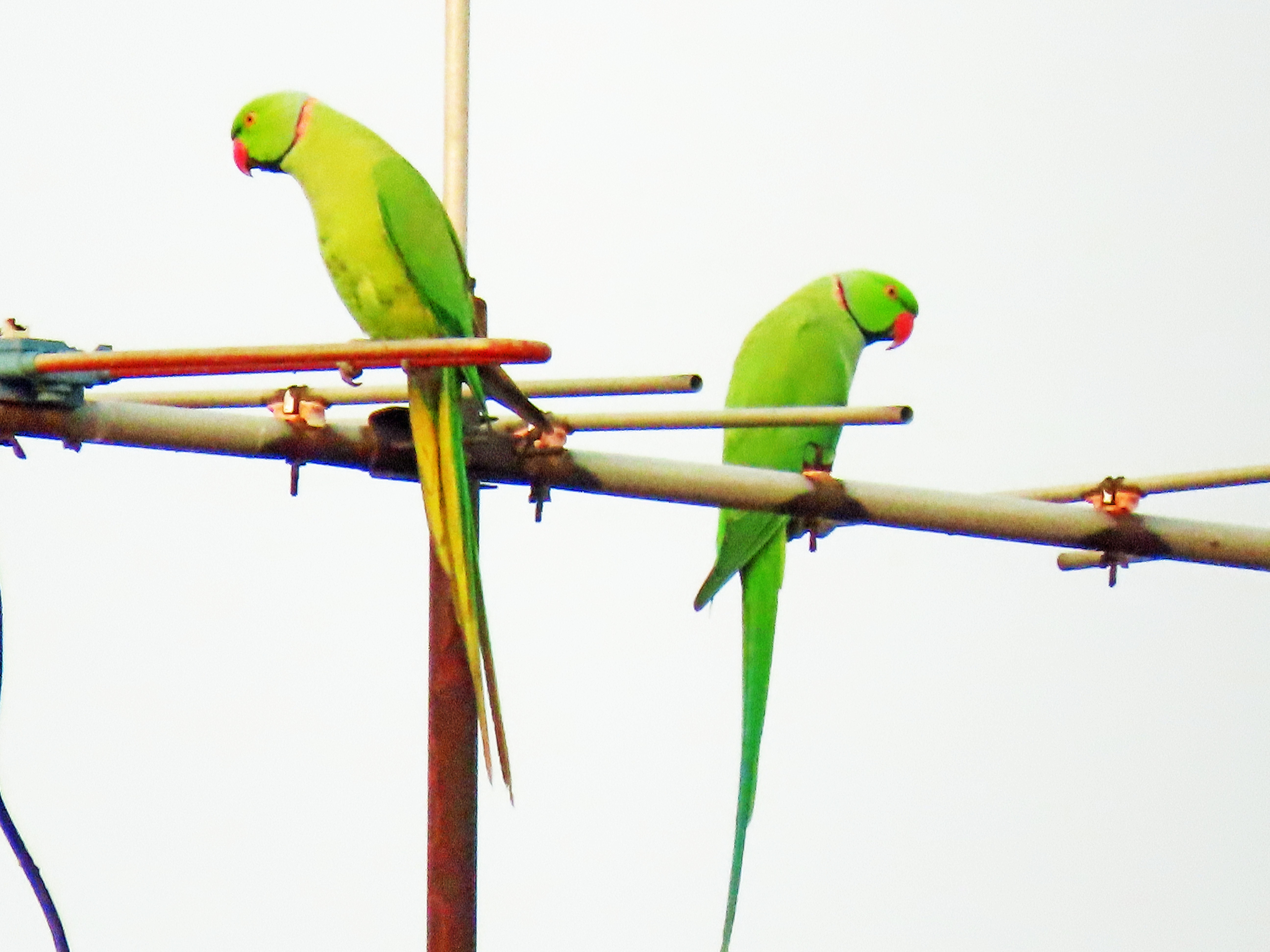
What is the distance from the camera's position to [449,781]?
50.9 inches

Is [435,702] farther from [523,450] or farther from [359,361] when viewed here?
[359,361]

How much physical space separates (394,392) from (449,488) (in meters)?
0.10

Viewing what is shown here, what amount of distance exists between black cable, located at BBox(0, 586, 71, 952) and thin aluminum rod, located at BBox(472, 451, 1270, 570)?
471mm

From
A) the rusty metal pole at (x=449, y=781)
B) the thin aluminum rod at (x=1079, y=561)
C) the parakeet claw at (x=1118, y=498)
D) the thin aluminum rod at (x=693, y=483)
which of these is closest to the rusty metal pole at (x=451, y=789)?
the rusty metal pole at (x=449, y=781)

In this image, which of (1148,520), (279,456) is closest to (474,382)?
(279,456)

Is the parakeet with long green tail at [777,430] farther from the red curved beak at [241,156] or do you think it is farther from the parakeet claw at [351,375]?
the red curved beak at [241,156]

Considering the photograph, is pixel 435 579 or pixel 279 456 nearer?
pixel 279 456

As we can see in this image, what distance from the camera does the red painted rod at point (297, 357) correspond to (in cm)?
90

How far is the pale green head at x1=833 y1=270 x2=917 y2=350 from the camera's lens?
2.53m

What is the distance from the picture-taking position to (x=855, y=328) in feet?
8.25

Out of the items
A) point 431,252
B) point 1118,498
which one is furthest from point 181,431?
point 1118,498

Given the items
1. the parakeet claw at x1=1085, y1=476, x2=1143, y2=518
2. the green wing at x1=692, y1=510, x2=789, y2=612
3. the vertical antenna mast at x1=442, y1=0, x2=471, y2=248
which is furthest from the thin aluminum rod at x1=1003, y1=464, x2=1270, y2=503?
the vertical antenna mast at x1=442, y1=0, x2=471, y2=248

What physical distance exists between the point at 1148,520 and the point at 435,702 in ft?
2.33

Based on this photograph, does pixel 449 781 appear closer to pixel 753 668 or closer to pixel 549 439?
pixel 549 439
